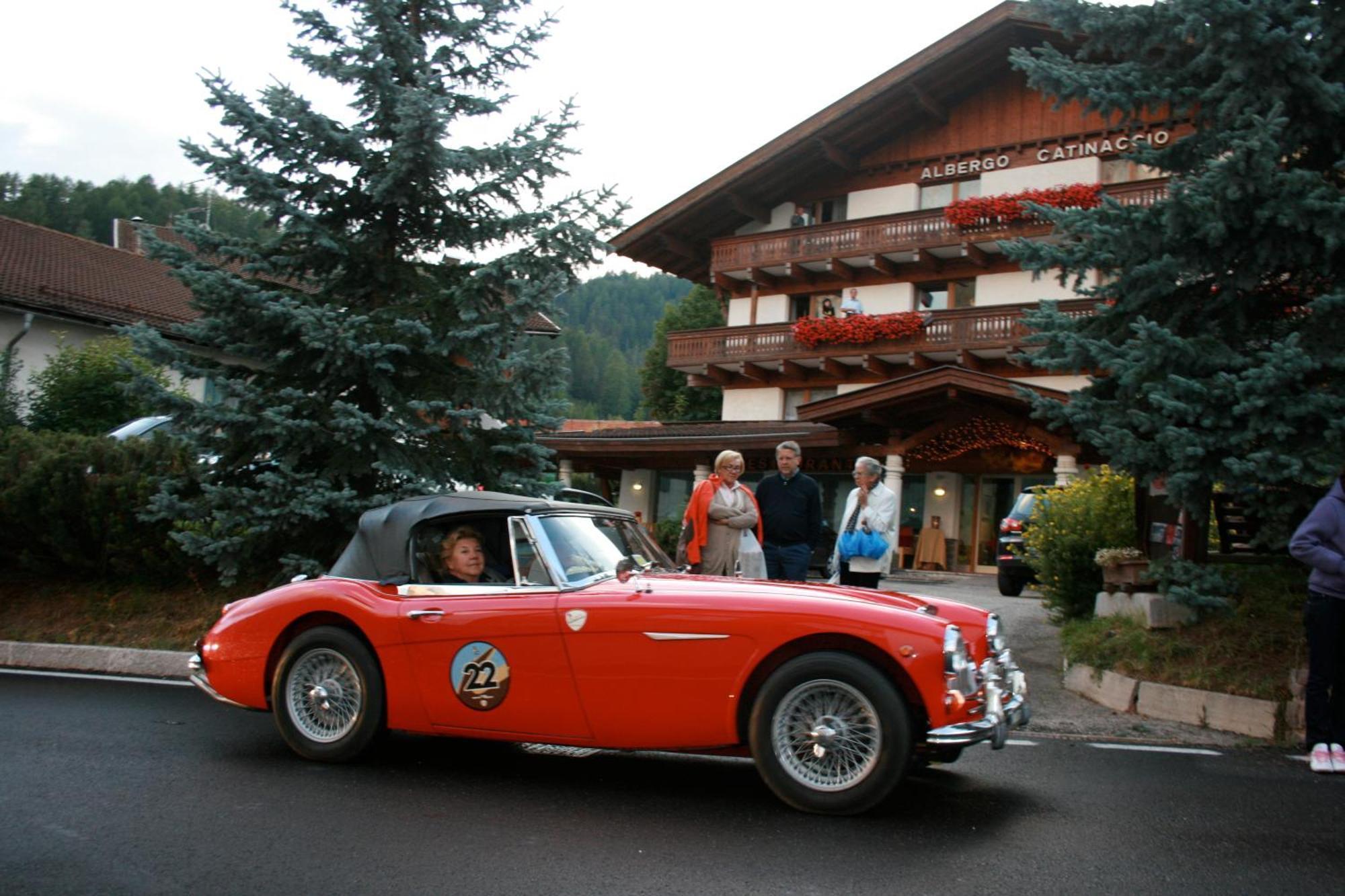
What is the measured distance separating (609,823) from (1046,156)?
84.9ft

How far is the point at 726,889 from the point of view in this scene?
4078 millimetres

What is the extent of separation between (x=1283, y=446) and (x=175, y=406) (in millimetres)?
9740

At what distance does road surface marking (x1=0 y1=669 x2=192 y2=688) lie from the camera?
9273mm

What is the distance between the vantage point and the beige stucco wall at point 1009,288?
1075 inches

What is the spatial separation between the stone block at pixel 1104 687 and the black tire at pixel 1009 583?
8.24m

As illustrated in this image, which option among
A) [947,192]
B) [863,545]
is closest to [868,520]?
[863,545]

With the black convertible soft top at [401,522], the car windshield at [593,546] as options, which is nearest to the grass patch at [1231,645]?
the car windshield at [593,546]

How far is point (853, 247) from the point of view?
29516 millimetres

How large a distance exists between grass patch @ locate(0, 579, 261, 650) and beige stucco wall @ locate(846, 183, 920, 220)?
72.2 ft

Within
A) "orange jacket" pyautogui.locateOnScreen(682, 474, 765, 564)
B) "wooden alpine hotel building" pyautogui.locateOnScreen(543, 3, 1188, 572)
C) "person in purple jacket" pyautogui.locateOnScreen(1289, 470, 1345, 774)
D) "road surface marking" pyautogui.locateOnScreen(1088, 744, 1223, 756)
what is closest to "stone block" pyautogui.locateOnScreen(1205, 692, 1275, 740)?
"road surface marking" pyautogui.locateOnScreen(1088, 744, 1223, 756)

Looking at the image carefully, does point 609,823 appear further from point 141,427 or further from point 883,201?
point 883,201

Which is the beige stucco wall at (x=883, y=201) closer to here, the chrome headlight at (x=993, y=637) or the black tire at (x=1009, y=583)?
the black tire at (x=1009, y=583)

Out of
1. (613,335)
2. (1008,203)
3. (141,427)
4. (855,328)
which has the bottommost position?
(141,427)

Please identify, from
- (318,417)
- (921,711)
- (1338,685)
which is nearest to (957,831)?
(921,711)
